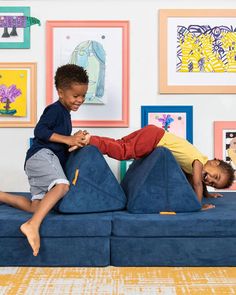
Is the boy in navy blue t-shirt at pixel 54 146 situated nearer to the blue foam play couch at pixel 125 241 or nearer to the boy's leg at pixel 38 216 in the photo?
the boy's leg at pixel 38 216

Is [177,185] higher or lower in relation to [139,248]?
higher

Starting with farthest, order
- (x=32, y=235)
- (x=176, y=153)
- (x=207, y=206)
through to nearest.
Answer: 1. (x=176, y=153)
2. (x=207, y=206)
3. (x=32, y=235)

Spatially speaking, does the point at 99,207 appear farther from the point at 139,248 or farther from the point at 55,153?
the point at 55,153

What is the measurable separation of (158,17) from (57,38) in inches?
30.9

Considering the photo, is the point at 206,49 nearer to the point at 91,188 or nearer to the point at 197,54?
the point at 197,54

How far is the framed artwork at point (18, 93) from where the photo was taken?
10.6ft

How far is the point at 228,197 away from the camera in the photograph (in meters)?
2.92

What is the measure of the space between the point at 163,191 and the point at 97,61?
4.40 ft

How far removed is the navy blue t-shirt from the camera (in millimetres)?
2590

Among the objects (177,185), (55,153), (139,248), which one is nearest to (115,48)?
(55,153)

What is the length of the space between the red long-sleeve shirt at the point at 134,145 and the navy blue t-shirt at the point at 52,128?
21 centimetres

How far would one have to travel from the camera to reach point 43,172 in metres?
2.49

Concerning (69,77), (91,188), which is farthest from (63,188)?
(69,77)

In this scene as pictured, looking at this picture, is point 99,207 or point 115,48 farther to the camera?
point 115,48
